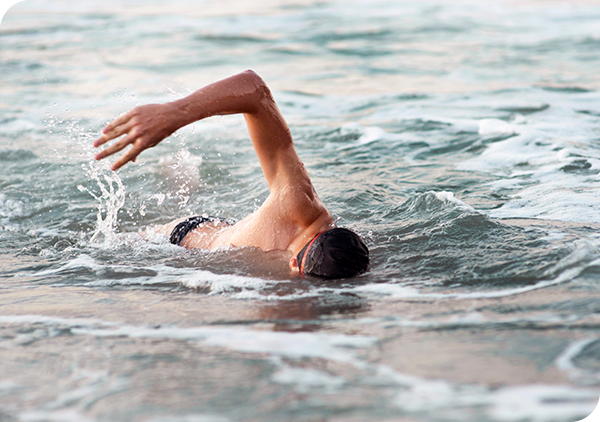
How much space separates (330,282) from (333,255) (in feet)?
0.57

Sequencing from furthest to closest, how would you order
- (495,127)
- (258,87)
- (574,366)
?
(495,127) < (258,87) < (574,366)

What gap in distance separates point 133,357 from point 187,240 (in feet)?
6.01

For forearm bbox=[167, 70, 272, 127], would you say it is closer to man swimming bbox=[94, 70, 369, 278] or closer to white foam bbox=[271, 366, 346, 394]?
man swimming bbox=[94, 70, 369, 278]

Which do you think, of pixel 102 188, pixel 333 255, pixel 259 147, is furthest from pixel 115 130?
pixel 102 188

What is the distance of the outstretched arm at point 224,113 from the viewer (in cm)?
260

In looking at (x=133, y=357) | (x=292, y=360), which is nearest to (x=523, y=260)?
(x=292, y=360)

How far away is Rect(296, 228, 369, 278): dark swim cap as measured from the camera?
3328mm

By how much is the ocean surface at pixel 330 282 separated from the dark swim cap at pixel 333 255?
4.7 inches

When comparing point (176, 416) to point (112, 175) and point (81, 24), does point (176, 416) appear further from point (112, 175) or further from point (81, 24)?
point (81, 24)

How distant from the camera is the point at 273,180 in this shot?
356 centimetres

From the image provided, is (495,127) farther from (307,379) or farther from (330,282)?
(307,379)

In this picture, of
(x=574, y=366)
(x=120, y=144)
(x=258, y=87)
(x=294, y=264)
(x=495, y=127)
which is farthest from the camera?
(x=495, y=127)

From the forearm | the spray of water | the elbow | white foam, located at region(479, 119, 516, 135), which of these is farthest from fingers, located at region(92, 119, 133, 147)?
white foam, located at region(479, 119, 516, 135)

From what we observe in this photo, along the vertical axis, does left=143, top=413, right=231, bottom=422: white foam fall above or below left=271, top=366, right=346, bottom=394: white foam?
above
